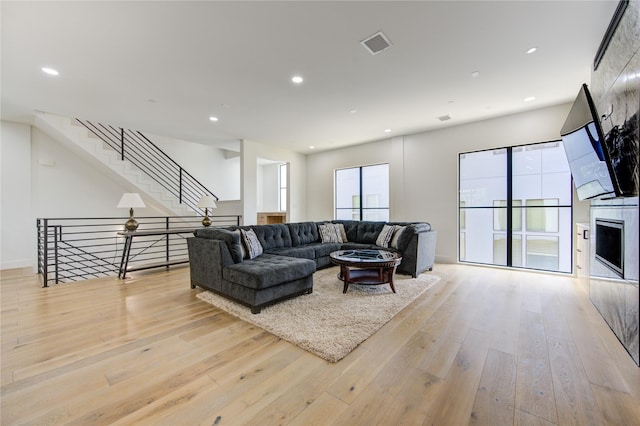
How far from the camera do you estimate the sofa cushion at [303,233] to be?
4.91 metres

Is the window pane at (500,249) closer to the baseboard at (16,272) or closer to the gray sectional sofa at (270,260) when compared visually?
the gray sectional sofa at (270,260)

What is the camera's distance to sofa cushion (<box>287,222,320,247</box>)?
491cm

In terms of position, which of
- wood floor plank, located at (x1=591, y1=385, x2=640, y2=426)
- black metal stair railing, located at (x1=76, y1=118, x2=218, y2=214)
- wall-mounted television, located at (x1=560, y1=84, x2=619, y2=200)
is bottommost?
wood floor plank, located at (x1=591, y1=385, x2=640, y2=426)

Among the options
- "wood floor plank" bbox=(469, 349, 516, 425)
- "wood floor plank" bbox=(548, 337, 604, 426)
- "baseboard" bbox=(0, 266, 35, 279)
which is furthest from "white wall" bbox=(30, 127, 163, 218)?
"wood floor plank" bbox=(548, 337, 604, 426)

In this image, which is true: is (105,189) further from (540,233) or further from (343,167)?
(540,233)

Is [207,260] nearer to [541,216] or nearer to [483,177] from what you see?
[483,177]

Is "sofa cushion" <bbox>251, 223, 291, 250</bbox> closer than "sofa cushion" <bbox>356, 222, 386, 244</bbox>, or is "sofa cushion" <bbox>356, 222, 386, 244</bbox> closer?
"sofa cushion" <bbox>251, 223, 291, 250</bbox>

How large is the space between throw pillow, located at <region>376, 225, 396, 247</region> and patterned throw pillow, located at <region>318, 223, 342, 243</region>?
2.82 feet

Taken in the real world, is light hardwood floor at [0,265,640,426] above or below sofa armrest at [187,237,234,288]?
below

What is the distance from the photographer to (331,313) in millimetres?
2717

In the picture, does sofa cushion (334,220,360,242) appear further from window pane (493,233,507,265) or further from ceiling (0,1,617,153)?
window pane (493,233,507,265)

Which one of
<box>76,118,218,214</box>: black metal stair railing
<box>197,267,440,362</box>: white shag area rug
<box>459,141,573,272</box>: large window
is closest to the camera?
<box>197,267,440,362</box>: white shag area rug

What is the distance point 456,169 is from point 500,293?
2713mm

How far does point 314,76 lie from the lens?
330 cm
